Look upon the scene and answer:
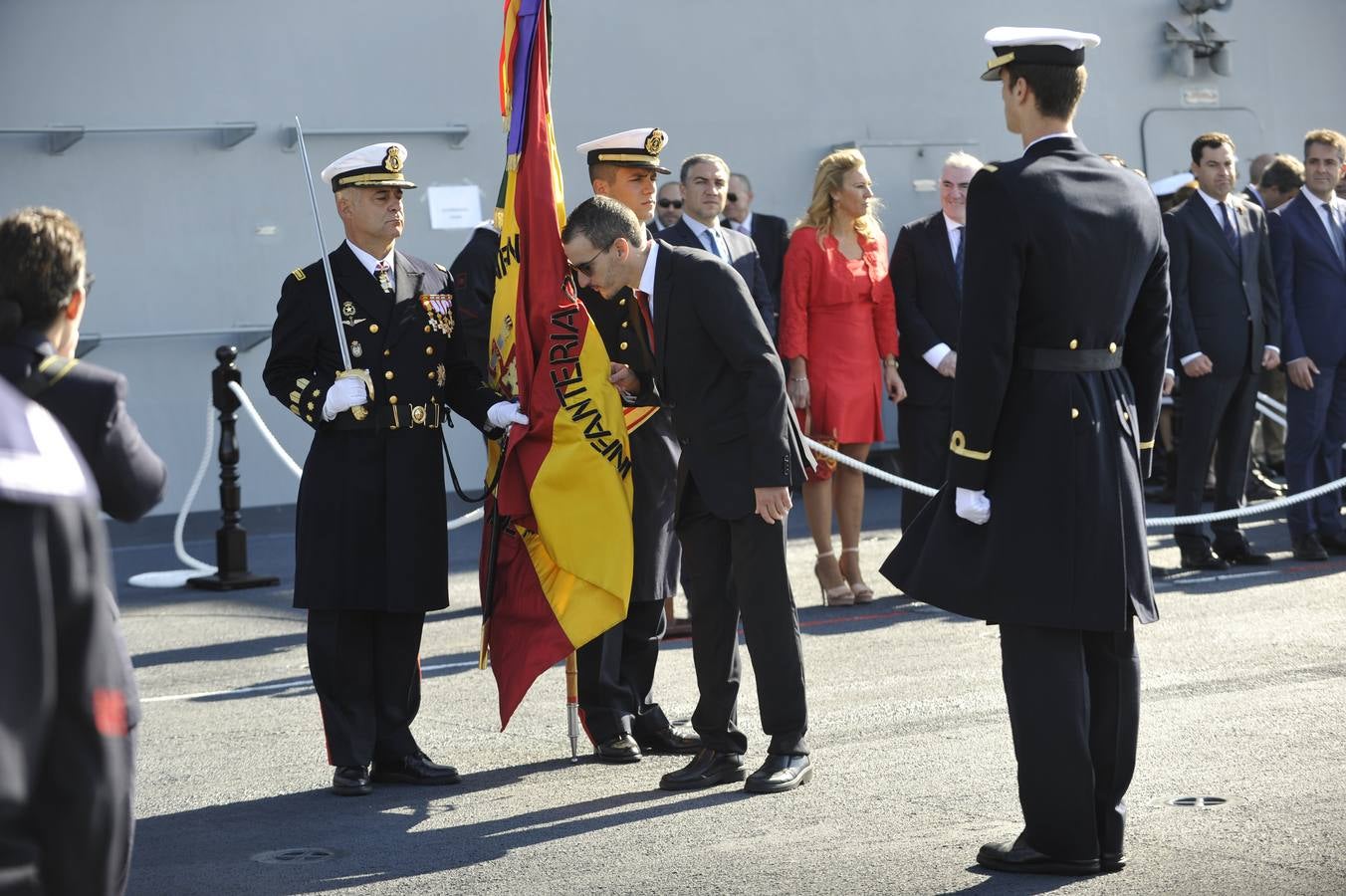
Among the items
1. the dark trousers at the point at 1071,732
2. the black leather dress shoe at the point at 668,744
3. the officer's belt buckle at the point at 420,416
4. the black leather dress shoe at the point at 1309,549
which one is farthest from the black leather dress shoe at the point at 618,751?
the black leather dress shoe at the point at 1309,549

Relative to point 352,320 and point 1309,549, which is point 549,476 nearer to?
point 352,320

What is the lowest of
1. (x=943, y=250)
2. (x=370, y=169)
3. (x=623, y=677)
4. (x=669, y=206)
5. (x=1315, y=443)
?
(x=623, y=677)

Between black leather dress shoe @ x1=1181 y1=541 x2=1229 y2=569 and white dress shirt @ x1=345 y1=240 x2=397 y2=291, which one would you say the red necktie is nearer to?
white dress shirt @ x1=345 y1=240 x2=397 y2=291

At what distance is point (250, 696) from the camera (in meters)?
7.32

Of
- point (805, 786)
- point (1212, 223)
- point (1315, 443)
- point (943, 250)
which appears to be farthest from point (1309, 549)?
point (805, 786)

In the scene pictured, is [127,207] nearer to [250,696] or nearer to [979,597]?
[250,696]

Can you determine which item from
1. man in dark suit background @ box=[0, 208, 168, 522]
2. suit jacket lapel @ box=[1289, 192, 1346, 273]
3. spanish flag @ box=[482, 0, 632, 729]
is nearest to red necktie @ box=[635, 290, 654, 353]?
spanish flag @ box=[482, 0, 632, 729]

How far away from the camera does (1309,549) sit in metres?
9.84

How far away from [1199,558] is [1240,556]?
0.27 meters

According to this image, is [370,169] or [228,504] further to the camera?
[228,504]

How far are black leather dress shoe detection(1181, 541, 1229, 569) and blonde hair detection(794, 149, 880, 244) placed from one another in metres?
2.39

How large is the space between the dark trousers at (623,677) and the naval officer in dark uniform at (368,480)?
0.58 meters

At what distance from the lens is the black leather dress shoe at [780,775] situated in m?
5.48

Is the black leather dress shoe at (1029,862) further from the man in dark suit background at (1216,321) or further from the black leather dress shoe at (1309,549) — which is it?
the black leather dress shoe at (1309,549)
